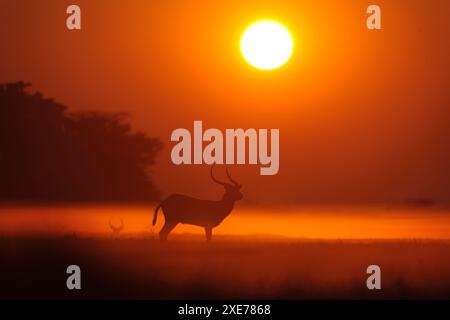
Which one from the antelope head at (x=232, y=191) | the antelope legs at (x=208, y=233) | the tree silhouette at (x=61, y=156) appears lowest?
the antelope legs at (x=208, y=233)

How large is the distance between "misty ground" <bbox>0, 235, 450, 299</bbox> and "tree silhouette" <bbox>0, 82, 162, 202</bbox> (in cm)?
24

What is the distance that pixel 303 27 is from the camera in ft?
17.6

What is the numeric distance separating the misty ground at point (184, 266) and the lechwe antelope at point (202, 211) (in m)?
0.08

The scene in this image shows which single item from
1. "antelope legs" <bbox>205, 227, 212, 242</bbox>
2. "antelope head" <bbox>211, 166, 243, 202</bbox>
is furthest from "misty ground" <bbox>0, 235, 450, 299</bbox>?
"antelope head" <bbox>211, 166, 243, 202</bbox>

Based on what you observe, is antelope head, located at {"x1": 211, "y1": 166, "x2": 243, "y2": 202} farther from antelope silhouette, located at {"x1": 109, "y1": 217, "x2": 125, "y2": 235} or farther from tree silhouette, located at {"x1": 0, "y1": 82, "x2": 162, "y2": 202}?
antelope silhouette, located at {"x1": 109, "y1": 217, "x2": 125, "y2": 235}

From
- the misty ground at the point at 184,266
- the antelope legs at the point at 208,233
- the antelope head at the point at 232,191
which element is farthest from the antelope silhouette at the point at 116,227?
the antelope head at the point at 232,191

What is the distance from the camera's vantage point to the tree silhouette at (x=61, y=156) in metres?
5.36

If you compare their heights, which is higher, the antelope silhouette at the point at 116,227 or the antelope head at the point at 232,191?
Result: the antelope head at the point at 232,191

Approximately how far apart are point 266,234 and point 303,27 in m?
1.10

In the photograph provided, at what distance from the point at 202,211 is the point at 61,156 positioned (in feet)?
2.59

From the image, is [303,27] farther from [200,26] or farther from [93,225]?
[93,225]

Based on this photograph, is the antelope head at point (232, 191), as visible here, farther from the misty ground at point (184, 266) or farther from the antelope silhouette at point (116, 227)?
the antelope silhouette at point (116, 227)

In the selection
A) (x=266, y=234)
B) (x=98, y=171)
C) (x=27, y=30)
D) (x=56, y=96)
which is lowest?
(x=266, y=234)
